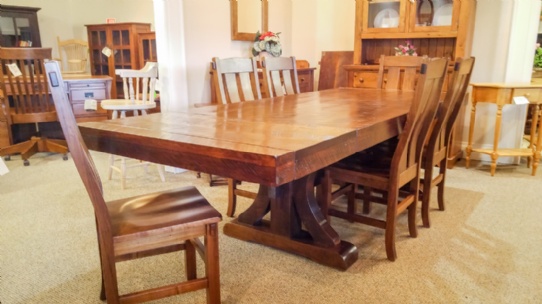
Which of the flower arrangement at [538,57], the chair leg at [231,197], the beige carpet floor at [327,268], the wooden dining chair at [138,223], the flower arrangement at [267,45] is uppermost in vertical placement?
the flower arrangement at [267,45]

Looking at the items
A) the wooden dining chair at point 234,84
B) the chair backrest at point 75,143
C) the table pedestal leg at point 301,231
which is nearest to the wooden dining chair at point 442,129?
the table pedestal leg at point 301,231

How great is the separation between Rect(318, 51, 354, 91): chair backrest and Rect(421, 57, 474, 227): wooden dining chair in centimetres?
219

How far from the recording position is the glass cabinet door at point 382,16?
4203 millimetres

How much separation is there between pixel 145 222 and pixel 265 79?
1857 millimetres

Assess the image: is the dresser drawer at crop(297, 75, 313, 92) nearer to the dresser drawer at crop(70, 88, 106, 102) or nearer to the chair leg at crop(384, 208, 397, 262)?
the dresser drawer at crop(70, 88, 106, 102)

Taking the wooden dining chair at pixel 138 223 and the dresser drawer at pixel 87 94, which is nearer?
the wooden dining chair at pixel 138 223

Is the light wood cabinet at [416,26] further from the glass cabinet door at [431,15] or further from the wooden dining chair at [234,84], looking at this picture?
the wooden dining chair at [234,84]

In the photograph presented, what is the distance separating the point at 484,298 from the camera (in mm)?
1817

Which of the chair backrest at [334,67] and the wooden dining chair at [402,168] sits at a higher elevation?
the chair backrest at [334,67]

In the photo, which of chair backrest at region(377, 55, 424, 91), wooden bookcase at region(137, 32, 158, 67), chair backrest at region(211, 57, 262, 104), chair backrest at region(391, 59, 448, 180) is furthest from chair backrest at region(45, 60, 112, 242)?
wooden bookcase at region(137, 32, 158, 67)

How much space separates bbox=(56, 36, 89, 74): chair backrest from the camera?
7.32 metres

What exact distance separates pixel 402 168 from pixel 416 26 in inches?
97.6

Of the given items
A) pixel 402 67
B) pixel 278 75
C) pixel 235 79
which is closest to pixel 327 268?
pixel 235 79

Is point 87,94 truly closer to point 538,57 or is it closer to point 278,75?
point 278,75
